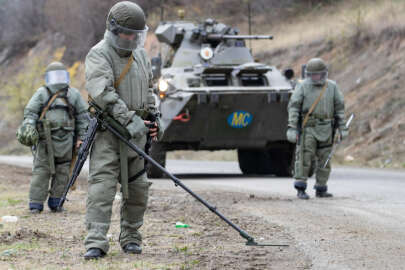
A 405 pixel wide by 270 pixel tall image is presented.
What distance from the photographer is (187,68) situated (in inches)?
658

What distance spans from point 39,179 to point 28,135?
707mm

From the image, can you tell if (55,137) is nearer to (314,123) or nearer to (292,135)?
(292,135)

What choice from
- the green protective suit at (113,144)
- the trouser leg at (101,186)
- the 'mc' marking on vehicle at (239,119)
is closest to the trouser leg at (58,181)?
the green protective suit at (113,144)

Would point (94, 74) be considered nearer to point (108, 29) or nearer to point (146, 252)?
point (108, 29)

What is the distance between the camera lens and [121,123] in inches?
244

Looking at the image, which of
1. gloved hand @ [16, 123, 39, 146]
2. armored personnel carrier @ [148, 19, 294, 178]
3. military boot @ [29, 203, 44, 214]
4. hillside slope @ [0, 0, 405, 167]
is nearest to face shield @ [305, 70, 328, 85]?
gloved hand @ [16, 123, 39, 146]

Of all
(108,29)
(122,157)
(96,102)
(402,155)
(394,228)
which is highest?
(108,29)

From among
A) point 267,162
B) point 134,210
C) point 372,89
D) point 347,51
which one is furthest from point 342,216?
point 347,51

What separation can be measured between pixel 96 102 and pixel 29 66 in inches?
1830

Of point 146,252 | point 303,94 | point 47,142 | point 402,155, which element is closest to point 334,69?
point 402,155

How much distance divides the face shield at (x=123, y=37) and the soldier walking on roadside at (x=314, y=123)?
5.24 metres

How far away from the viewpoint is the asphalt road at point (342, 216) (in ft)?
20.1

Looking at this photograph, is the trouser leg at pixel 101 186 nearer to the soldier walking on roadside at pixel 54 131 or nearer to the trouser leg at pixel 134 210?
the trouser leg at pixel 134 210

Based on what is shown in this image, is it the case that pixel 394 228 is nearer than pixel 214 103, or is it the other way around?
pixel 394 228
